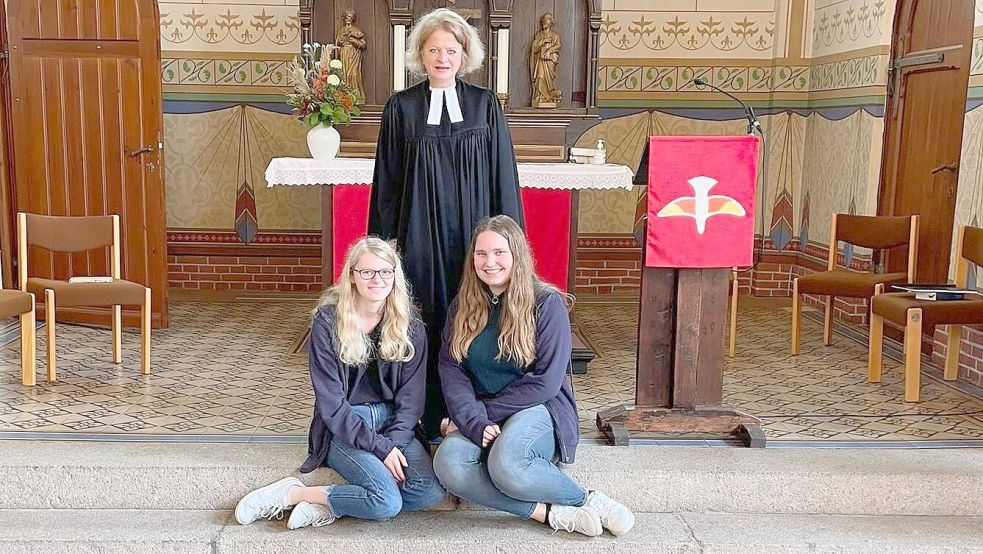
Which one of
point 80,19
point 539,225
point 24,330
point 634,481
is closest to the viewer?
point 634,481

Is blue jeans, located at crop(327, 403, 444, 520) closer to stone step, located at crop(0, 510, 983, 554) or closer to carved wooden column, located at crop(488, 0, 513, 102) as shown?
stone step, located at crop(0, 510, 983, 554)

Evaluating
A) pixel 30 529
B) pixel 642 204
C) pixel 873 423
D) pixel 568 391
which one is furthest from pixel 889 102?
pixel 30 529

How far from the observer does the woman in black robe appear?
328 centimetres

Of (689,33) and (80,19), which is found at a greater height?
(689,33)

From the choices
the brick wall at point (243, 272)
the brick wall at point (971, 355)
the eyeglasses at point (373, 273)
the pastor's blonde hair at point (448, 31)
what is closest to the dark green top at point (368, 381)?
the eyeglasses at point (373, 273)

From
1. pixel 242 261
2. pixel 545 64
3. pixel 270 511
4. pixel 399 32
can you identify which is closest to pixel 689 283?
pixel 270 511

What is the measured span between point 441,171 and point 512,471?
107 cm

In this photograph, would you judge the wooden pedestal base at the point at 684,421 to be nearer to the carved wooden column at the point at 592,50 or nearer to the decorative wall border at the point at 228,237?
the carved wooden column at the point at 592,50

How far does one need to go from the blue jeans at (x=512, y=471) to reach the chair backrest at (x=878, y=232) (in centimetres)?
285

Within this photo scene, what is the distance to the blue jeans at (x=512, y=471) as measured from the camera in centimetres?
305

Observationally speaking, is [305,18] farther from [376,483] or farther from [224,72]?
[376,483]

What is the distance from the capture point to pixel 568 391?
333 cm

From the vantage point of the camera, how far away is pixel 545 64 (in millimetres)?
6199

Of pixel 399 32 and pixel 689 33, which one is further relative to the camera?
pixel 689 33
